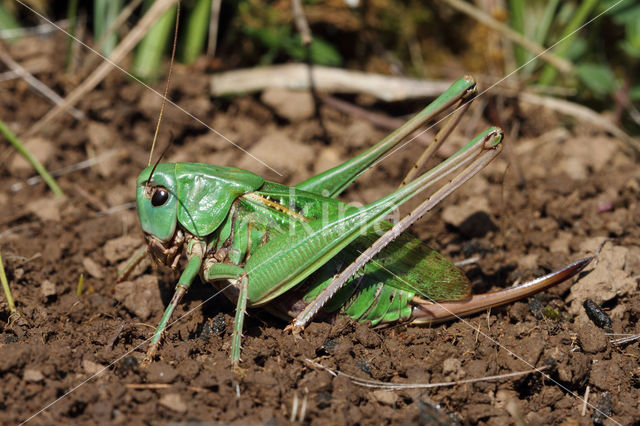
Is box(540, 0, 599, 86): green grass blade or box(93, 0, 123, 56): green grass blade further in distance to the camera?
box(93, 0, 123, 56): green grass blade

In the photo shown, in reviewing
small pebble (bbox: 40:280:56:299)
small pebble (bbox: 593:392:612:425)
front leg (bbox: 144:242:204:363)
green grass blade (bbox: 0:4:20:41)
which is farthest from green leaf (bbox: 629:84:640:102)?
green grass blade (bbox: 0:4:20:41)

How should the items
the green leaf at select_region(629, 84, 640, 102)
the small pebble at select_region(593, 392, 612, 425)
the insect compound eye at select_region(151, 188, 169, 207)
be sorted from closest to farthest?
the small pebble at select_region(593, 392, 612, 425) → the insect compound eye at select_region(151, 188, 169, 207) → the green leaf at select_region(629, 84, 640, 102)

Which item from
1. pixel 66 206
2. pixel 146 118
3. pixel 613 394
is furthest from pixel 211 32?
pixel 613 394

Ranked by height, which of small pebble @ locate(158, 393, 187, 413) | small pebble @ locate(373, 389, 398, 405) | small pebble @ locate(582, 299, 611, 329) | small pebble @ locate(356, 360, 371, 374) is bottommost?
small pebble @ locate(373, 389, 398, 405)

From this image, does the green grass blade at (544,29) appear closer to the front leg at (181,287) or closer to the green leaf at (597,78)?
the green leaf at (597,78)

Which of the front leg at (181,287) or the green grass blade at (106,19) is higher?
the green grass blade at (106,19)

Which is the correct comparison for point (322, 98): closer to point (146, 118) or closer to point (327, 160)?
point (327, 160)

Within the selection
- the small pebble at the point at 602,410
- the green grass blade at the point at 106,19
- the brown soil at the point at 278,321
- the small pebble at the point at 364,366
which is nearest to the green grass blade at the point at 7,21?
the brown soil at the point at 278,321

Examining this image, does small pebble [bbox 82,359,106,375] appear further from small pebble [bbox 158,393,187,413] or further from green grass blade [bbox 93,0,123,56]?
green grass blade [bbox 93,0,123,56]
